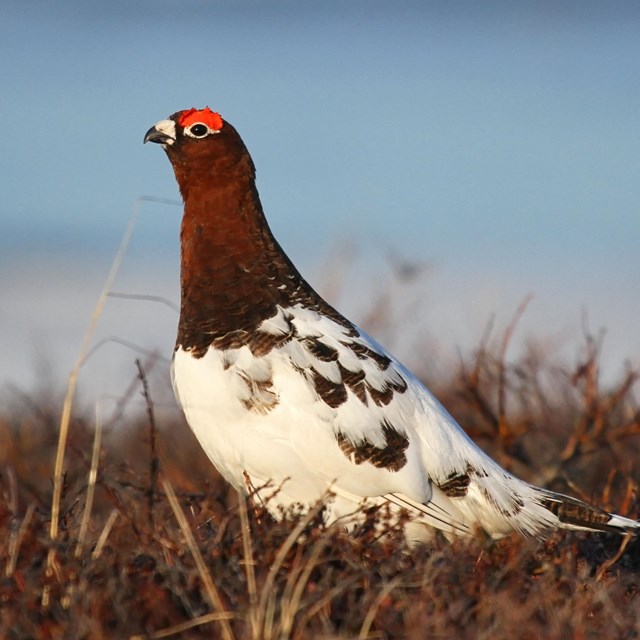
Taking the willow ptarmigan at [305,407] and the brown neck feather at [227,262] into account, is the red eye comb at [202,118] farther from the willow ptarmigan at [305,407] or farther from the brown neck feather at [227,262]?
Answer: the willow ptarmigan at [305,407]

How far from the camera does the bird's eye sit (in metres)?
4.38

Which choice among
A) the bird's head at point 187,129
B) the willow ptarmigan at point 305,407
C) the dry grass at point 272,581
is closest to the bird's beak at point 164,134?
the bird's head at point 187,129

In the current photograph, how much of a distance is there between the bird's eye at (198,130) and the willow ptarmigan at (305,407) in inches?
10.0

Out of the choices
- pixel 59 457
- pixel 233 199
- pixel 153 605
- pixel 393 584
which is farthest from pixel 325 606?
pixel 233 199

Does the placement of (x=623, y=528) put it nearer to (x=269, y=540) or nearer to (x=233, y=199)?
(x=269, y=540)

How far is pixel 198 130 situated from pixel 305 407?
1.26m

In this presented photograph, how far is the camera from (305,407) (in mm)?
3746

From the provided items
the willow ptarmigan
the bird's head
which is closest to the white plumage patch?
the willow ptarmigan

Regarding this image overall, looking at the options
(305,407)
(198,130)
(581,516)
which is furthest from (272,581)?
(198,130)

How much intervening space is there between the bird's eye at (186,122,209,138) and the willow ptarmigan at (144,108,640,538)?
25 centimetres

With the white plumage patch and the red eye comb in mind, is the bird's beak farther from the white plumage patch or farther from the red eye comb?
the white plumage patch

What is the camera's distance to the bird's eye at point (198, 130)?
14.4 ft

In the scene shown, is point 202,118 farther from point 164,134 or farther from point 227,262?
point 227,262

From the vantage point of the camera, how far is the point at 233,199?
426 centimetres
